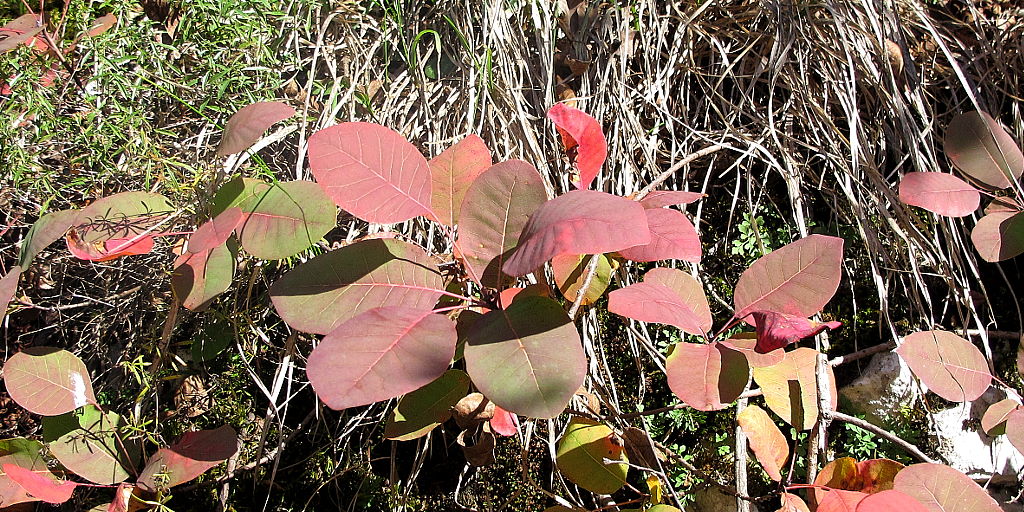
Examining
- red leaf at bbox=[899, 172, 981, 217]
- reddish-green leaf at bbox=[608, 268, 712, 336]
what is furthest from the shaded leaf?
red leaf at bbox=[899, 172, 981, 217]

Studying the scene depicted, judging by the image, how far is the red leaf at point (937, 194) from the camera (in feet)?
3.67

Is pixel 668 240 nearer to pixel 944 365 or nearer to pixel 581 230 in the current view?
pixel 581 230

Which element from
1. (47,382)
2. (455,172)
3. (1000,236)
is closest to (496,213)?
(455,172)

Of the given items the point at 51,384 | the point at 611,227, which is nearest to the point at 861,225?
the point at 611,227

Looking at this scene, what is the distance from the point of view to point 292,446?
4.40 feet

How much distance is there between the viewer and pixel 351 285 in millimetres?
852

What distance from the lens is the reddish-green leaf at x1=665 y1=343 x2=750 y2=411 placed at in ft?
2.73

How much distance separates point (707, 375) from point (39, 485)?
37.6 inches

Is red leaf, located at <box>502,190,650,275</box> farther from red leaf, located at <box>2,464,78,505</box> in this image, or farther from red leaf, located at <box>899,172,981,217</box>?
red leaf, located at <box>2,464,78,505</box>

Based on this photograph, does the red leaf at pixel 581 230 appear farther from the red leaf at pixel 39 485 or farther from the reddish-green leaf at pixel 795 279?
the red leaf at pixel 39 485

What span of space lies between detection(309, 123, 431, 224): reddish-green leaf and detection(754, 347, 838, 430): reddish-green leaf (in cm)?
54

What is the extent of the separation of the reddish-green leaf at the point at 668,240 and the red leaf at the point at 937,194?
1.46ft

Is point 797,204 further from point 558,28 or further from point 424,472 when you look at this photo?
point 424,472

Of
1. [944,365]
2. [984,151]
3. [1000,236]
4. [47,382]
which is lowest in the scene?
[47,382]
